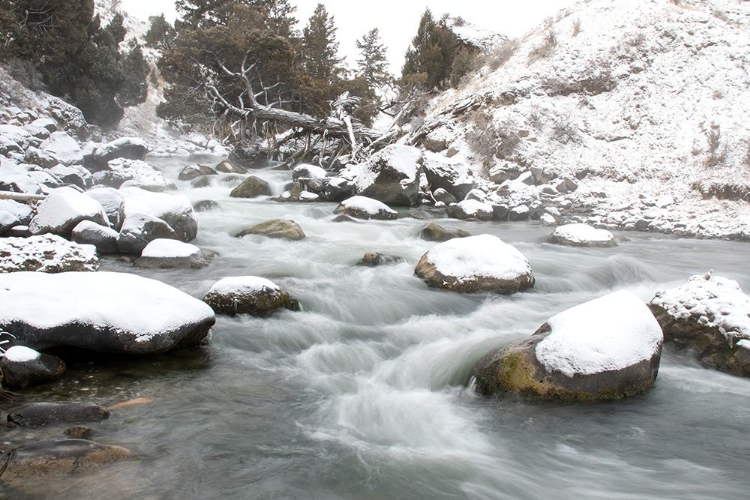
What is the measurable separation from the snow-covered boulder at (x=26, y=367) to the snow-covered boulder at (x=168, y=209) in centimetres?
458

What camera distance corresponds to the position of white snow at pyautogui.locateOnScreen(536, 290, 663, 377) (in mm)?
4012

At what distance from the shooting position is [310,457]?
332 centimetres

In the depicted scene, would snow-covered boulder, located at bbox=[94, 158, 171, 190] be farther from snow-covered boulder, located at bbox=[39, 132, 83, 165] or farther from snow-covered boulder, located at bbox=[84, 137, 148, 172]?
snow-covered boulder, located at bbox=[39, 132, 83, 165]

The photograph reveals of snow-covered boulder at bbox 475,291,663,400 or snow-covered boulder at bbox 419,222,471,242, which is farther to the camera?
snow-covered boulder at bbox 419,222,471,242

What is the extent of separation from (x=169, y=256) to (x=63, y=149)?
405 inches

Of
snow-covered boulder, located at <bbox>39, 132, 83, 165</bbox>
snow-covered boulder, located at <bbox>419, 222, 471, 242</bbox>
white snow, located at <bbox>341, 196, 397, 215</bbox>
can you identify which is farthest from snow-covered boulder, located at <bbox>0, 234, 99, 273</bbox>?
snow-covered boulder, located at <bbox>39, 132, 83, 165</bbox>

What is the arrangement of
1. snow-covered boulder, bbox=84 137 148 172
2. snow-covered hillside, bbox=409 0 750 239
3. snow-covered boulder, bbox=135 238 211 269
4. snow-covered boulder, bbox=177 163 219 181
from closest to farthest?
snow-covered boulder, bbox=135 238 211 269 → snow-covered hillside, bbox=409 0 750 239 → snow-covered boulder, bbox=84 137 148 172 → snow-covered boulder, bbox=177 163 219 181

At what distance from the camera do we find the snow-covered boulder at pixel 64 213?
7.56m

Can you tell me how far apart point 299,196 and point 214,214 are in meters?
3.19

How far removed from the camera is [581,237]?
34.2 ft

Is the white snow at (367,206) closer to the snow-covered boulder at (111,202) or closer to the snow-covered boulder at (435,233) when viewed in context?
the snow-covered boulder at (435,233)

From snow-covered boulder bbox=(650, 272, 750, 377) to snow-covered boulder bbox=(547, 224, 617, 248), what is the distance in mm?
5015

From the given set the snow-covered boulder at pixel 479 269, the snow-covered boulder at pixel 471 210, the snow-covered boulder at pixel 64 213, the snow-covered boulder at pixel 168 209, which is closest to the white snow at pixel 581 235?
the snow-covered boulder at pixel 471 210

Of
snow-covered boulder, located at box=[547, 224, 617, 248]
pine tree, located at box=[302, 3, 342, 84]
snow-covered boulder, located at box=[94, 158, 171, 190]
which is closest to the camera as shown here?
snow-covered boulder, located at box=[547, 224, 617, 248]
